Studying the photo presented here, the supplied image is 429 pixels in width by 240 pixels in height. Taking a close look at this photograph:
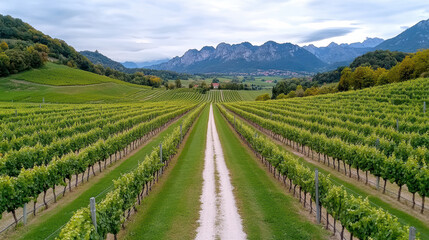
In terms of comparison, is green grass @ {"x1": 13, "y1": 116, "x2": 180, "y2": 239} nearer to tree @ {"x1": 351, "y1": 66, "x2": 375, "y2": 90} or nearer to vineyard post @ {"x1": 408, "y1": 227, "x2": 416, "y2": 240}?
vineyard post @ {"x1": 408, "y1": 227, "x2": 416, "y2": 240}

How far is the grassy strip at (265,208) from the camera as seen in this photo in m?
11.8

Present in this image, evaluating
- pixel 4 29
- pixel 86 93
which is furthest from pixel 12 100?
pixel 4 29

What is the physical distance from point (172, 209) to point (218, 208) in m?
2.47

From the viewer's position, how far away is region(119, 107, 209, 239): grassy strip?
11930 mm

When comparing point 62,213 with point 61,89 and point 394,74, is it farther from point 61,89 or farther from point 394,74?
point 61,89

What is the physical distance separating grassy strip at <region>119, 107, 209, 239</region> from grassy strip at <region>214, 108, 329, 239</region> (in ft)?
8.54

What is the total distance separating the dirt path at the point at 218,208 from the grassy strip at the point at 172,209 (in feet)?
1.40

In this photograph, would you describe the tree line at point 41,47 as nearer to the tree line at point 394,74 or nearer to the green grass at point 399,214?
the tree line at point 394,74

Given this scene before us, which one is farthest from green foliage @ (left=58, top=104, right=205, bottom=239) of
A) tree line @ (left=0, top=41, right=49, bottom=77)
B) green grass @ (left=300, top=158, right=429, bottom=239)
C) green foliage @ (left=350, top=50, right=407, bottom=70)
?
green foliage @ (left=350, top=50, right=407, bottom=70)

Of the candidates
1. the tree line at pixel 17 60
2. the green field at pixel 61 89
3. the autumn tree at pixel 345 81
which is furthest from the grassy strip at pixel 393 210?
the tree line at pixel 17 60

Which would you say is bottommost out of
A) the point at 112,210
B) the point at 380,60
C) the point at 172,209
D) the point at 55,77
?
the point at 172,209

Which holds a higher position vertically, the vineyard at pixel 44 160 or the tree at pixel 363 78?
the tree at pixel 363 78

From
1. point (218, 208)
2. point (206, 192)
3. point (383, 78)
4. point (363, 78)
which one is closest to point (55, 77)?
point (363, 78)

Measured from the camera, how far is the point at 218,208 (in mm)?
14391
